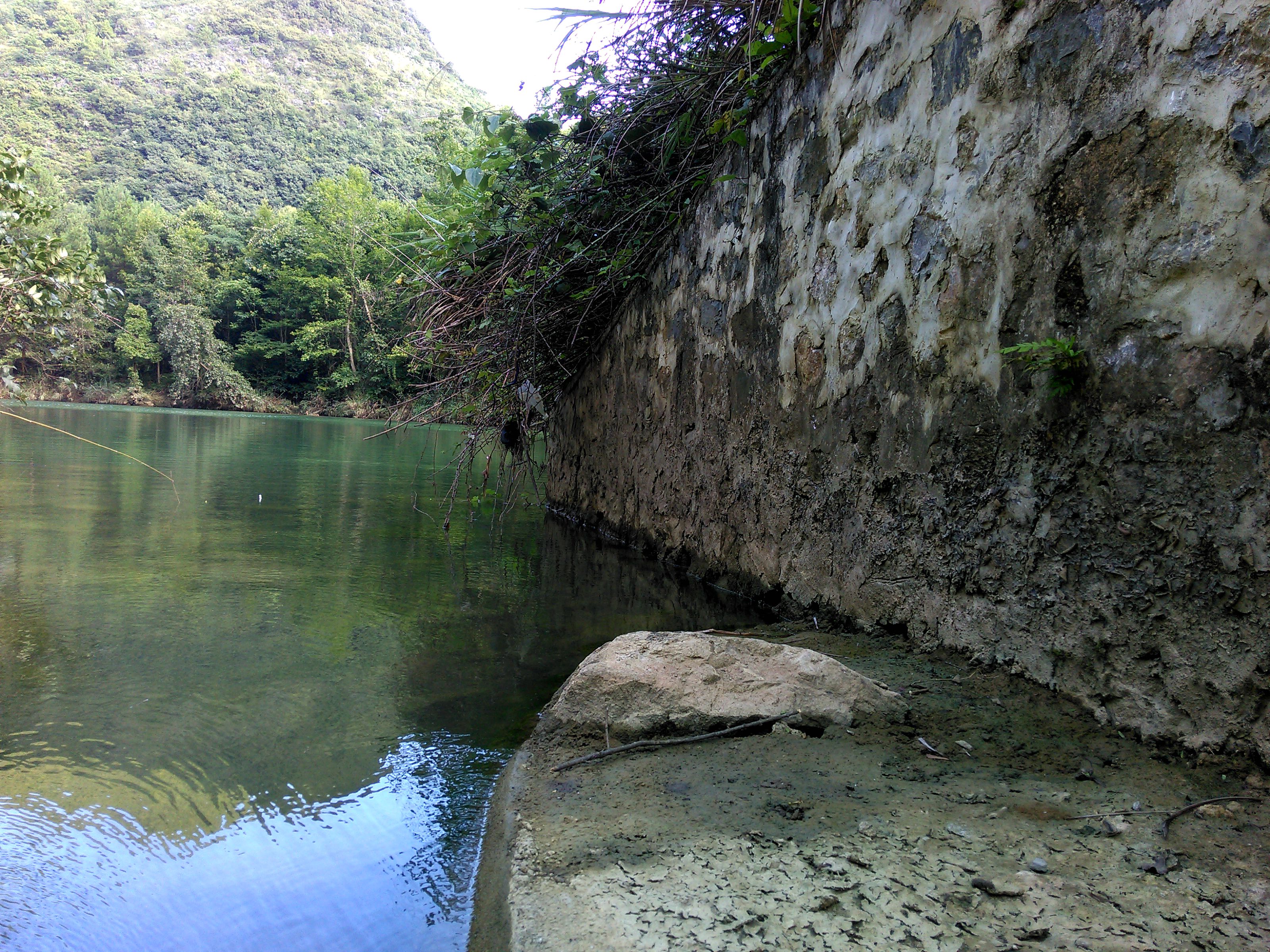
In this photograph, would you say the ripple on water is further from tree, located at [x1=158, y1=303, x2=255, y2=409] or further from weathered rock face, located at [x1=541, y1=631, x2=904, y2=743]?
tree, located at [x1=158, y1=303, x2=255, y2=409]

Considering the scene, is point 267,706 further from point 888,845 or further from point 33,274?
point 33,274

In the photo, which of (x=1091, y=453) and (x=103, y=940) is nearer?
(x=103, y=940)

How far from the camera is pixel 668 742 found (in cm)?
173

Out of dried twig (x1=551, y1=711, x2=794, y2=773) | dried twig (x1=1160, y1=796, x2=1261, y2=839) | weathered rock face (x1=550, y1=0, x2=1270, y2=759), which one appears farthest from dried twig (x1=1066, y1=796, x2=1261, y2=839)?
dried twig (x1=551, y1=711, x2=794, y2=773)

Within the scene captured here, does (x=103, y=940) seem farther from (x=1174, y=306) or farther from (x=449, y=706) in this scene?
(x=1174, y=306)

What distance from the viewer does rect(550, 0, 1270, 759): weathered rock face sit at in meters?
1.38

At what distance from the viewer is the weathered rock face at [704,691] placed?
1.79 m

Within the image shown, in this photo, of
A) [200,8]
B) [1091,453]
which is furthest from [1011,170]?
[200,8]

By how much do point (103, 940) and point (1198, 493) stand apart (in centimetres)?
216

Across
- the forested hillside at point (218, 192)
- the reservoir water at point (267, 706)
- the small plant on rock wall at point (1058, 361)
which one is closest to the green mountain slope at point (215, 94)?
the forested hillside at point (218, 192)

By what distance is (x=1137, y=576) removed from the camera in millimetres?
1533

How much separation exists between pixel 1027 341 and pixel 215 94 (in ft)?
304

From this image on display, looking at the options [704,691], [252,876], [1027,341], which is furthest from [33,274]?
[1027,341]

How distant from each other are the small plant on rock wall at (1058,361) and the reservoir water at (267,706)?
1688 millimetres
